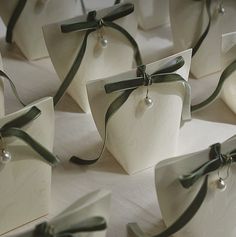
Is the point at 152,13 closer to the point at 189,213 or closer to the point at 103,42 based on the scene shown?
the point at 103,42

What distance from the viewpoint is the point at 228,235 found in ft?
2.02

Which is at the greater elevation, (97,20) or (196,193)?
(97,20)

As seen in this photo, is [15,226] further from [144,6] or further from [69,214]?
[144,6]

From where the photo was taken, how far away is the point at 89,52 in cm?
76

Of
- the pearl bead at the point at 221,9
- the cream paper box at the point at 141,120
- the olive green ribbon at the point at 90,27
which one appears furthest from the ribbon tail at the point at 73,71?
the pearl bead at the point at 221,9

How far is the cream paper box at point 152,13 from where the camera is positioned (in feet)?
3.05

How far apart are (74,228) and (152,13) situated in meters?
0.55

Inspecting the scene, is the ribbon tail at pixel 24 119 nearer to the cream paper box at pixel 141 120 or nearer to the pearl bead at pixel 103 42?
the cream paper box at pixel 141 120

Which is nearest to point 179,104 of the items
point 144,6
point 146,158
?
point 146,158

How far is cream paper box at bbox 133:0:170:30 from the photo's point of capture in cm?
93

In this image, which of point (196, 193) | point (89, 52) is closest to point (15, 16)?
point (89, 52)

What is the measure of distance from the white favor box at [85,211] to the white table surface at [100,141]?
4.8 inches

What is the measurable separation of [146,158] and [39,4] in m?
0.33

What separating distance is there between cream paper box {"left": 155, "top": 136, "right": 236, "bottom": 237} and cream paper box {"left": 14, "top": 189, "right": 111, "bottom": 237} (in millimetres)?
76
